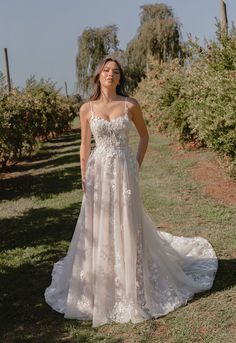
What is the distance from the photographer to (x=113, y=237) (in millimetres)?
4754

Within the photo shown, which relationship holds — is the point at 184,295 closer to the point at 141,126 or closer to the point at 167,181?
the point at 141,126

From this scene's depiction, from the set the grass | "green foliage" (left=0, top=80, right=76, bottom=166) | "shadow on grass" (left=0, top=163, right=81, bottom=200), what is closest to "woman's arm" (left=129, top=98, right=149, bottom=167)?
the grass

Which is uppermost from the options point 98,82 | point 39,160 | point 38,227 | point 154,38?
point 154,38

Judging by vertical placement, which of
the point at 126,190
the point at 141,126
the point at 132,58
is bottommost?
the point at 126,190

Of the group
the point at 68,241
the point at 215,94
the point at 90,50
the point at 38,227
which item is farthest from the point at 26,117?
the point at 90,50

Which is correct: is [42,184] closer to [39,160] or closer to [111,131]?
[39,160]

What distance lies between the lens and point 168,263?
5.17 m

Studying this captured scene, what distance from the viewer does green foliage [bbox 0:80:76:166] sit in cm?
1484

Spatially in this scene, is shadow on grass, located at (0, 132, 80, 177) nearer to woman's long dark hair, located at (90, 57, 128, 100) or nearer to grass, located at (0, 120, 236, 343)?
grass, located at (0, 120, 236, 343)

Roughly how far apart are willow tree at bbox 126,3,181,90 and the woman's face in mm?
29129

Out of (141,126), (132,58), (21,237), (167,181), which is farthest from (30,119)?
(132,58)

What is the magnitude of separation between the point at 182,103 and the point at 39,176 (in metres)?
5.31

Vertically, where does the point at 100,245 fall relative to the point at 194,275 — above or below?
above

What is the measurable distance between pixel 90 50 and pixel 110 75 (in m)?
37.3
